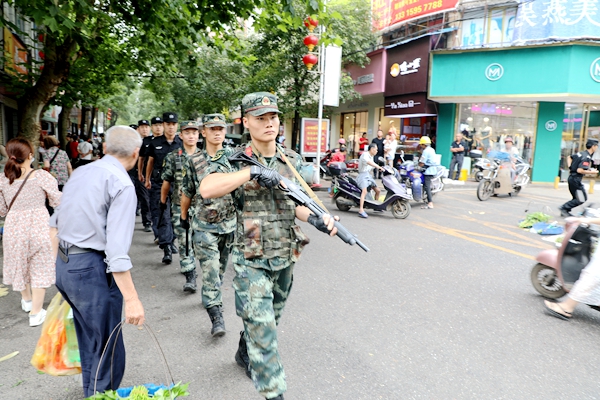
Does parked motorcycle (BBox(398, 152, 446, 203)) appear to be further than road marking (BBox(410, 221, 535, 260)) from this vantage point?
Yes

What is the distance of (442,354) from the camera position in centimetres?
342

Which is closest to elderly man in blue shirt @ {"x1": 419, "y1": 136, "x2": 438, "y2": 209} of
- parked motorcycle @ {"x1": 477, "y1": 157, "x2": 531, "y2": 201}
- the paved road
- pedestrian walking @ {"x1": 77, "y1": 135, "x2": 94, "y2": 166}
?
parked motorcycle @ {"x1": 477, "y1": 157, "x2": 531, "y2": 201}

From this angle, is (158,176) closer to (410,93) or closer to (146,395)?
(146,395)

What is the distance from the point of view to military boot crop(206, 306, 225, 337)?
365cm

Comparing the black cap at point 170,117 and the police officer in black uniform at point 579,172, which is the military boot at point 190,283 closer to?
the black cap at point 170,117

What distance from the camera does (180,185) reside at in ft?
16.3

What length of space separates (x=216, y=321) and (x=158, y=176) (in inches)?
133

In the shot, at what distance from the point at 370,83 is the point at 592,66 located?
868 centimetres

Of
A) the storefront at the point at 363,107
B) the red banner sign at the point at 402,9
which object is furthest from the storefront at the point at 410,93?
the red banner sign at the point at 402,9

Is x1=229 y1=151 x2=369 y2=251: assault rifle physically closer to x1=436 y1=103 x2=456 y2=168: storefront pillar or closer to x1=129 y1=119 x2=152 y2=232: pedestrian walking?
x1=129 y1=119 x2=152 y2=232: pedestrian walking

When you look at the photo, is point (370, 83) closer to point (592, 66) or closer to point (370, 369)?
point (592, 66)

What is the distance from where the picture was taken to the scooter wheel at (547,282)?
4.50 metres

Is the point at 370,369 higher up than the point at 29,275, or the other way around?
the point at 29,275

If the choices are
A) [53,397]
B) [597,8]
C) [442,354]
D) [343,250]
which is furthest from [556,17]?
[53,397]
